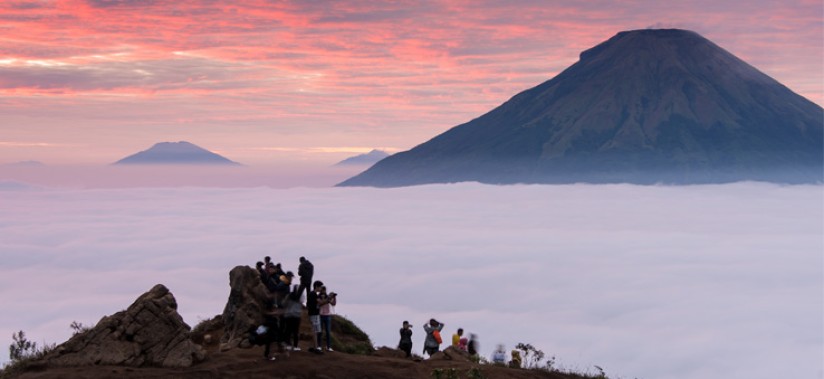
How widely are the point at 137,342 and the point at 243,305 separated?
15.6ft

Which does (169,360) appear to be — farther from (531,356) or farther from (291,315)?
(531,356)

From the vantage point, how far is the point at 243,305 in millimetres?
30672

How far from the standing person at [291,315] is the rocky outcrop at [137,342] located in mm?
2506

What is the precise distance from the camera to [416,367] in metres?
27.7

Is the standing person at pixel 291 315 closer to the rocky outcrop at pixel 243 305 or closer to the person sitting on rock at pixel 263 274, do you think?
the rocky outcrop at pixel 243 305

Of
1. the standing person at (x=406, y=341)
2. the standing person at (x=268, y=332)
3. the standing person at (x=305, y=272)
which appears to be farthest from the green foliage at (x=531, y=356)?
the standing person at (x=268, y=332)

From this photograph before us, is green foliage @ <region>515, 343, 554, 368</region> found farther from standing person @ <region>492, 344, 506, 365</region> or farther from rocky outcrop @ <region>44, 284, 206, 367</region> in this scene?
rocky outcrop @ <region>44, 284, 206, 367</region>

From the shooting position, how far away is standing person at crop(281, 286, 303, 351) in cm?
2702

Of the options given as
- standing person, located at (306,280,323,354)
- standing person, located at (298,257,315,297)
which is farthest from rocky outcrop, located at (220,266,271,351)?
standing person, located at (306,280,323,354)

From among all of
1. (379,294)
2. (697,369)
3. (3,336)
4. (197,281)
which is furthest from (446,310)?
(3,336)

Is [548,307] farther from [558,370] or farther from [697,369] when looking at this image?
[558,370]

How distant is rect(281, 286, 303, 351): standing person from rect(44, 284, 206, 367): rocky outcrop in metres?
2.51

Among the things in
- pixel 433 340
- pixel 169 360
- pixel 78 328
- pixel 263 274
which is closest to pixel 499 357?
pixel 433 340

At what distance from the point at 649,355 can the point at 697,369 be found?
894 centimetres
